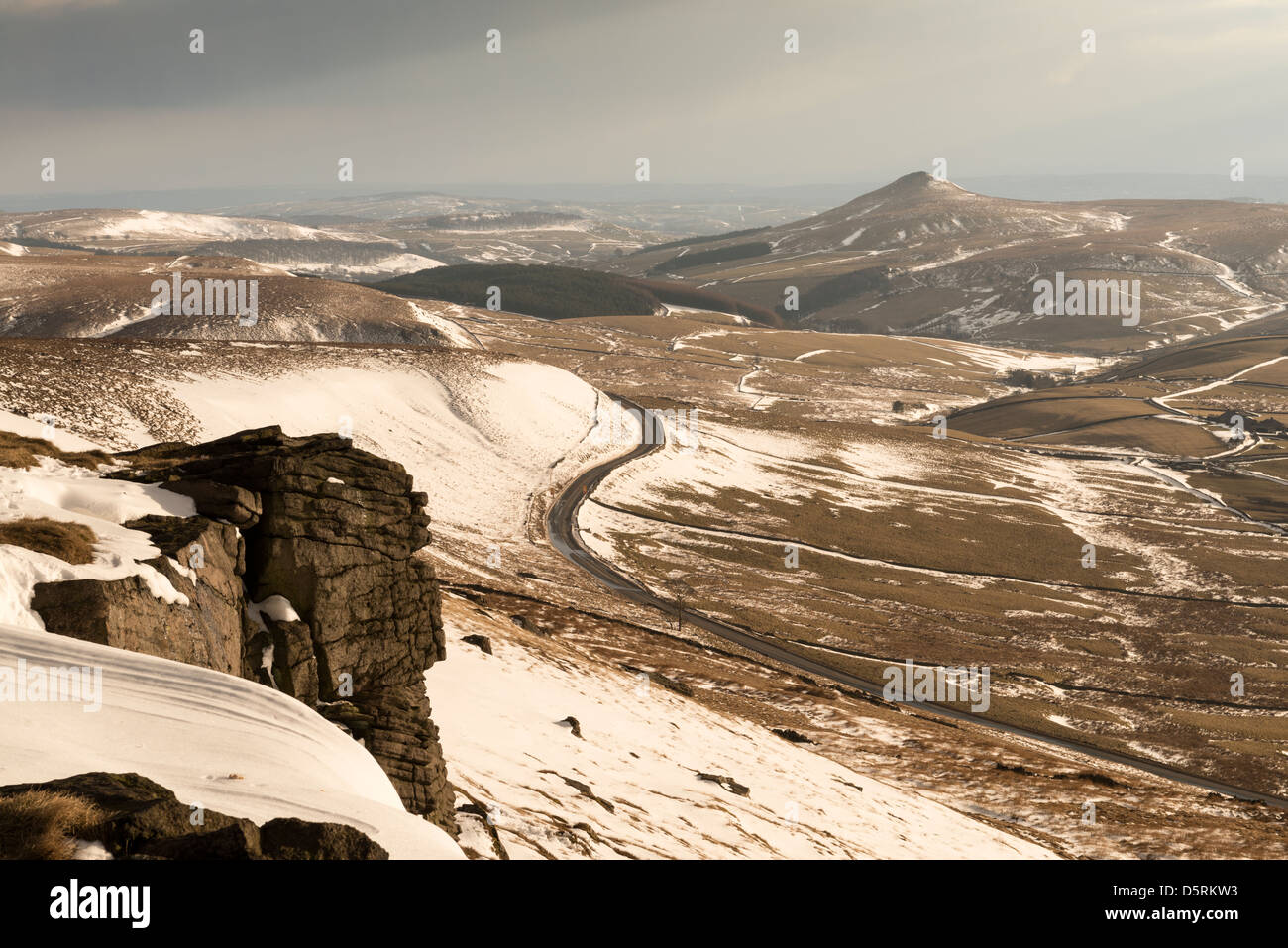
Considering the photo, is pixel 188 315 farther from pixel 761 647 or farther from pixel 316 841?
pixel 316 841

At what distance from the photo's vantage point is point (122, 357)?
72.5 m

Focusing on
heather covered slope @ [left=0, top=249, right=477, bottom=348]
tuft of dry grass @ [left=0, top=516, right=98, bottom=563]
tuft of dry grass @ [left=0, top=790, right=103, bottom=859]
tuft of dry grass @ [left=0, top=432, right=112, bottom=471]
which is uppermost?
heather covered slope @ [left=0, top=249, right=477, bottom=348]

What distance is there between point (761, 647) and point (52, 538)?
161ft

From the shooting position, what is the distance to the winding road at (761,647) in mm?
49156

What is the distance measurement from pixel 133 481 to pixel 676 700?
2729 cm

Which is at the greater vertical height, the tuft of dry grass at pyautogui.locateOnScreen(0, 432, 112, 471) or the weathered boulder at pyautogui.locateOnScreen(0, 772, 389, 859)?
the tuft of dry grass at pyautogui.locateOnScreen(0, 432, 112, 471)

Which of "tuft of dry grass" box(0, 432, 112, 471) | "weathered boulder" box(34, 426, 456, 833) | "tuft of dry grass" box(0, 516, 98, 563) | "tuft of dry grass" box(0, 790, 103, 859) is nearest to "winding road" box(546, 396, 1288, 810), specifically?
"weathered boulder" box(34, 426, 456, 833)

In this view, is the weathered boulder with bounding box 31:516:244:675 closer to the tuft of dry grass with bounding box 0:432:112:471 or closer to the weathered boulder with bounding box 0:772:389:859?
the tuft of dry grass with bounding box 0:432:112:471

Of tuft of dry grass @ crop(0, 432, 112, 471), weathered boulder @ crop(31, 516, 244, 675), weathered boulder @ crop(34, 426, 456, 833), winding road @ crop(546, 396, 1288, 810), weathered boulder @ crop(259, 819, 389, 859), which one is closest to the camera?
weathered boulder @ crop(259, 819, 389, 859)

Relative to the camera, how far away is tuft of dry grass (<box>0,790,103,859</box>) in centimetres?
888

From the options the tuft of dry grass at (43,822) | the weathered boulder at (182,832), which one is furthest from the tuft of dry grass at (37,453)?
the tuft of dry grass at (43,822)

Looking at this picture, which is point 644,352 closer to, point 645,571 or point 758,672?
point 645,571

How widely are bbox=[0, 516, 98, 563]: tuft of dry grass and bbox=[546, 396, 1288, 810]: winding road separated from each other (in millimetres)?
46525

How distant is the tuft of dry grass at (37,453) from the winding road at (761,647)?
4387 cm
